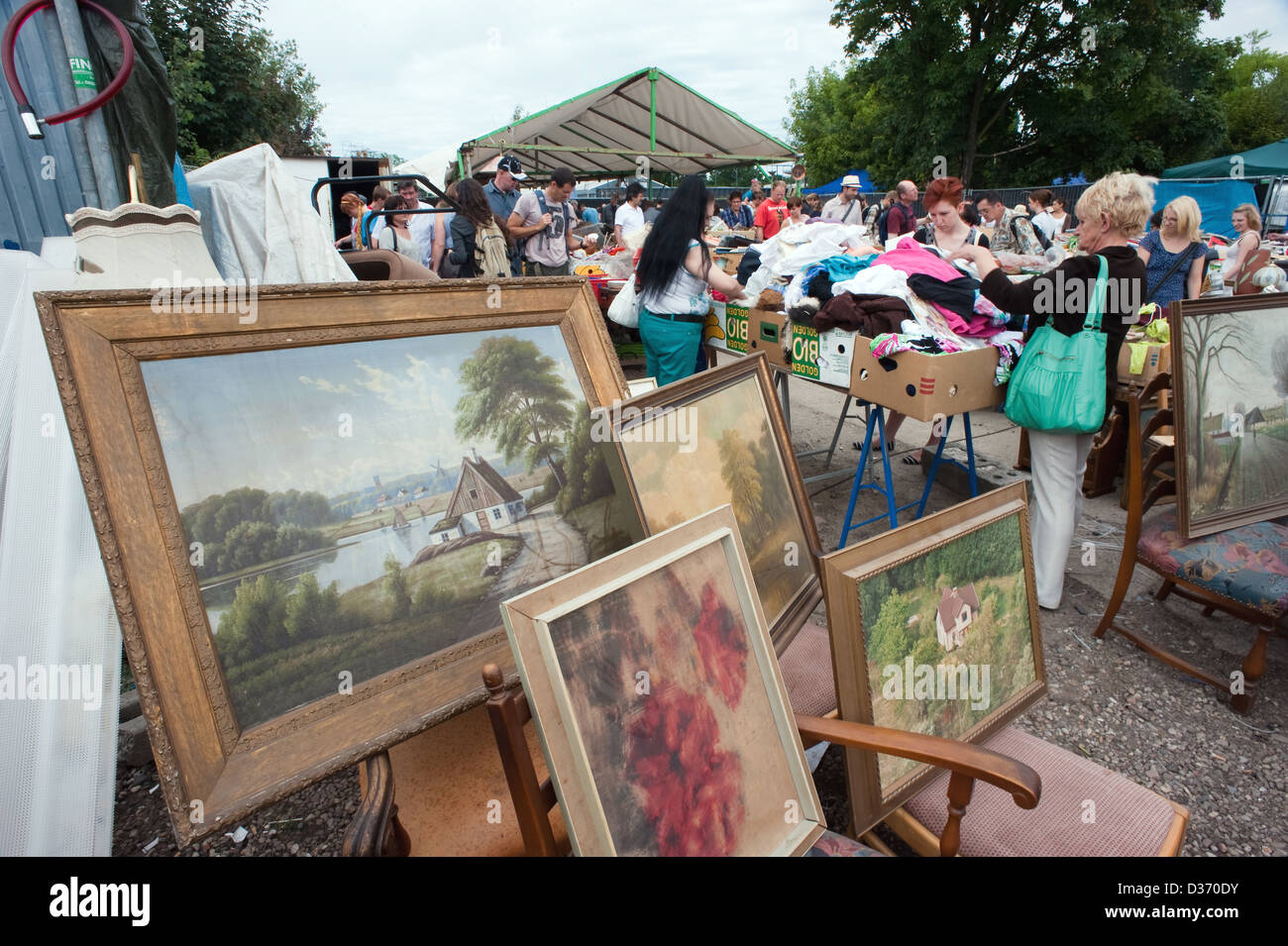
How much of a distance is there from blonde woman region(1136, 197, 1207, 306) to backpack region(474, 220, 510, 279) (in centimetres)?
427

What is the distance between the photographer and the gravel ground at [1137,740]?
1991 mm

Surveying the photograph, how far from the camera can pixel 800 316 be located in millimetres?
3438

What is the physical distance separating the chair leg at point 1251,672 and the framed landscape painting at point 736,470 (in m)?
1.85

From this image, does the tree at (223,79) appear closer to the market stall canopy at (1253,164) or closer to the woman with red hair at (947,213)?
the woman with red hair at (947,213)

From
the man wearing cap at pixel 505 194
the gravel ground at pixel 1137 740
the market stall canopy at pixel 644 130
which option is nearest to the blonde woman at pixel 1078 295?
the gravel ground at pixel 1137 740

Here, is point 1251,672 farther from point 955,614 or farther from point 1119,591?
point 955,614

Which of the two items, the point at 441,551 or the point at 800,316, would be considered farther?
the point at 800,316

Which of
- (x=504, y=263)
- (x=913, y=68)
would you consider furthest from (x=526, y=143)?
(x=913, y=68)

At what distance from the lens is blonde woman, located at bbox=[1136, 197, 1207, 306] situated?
13.1 feet

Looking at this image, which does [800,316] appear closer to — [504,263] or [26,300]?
[504,263]

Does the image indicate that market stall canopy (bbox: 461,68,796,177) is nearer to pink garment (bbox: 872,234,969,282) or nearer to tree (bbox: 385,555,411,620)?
pink garment (bbox: 872,234,969,282)

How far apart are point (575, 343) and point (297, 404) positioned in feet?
2.25

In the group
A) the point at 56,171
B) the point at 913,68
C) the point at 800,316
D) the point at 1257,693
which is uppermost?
the point at 913,68

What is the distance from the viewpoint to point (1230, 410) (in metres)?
2.45
